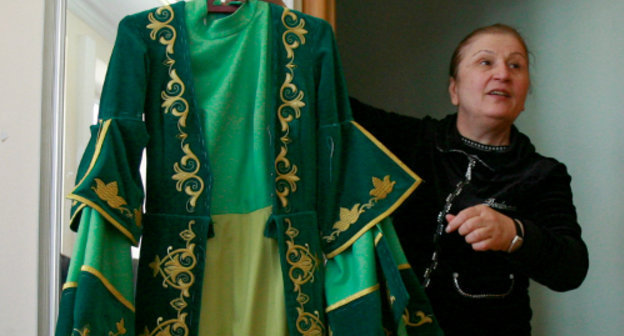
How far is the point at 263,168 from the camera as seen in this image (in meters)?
1.07

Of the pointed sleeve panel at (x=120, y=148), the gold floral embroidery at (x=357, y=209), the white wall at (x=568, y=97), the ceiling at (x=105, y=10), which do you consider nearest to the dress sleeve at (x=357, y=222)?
the gold floral embroidery at (x=357, y=209)

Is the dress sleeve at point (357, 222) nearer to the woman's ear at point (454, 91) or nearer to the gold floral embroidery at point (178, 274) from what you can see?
the gold floral embroidery at point (178, 274)

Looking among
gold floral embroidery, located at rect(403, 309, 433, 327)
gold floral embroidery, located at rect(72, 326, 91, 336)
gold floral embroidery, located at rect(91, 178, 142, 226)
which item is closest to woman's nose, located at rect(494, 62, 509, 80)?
gold floral embroidery, located at rect(403, 309, 433, 327)

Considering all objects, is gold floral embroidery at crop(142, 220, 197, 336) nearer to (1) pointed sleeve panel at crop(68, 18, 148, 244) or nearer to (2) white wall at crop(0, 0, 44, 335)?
(1) pointed sleeve panel at crop(68, 18, 148, 244)

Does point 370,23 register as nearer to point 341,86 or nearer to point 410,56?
point 410,56

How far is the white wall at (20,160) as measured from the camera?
105 centimetres

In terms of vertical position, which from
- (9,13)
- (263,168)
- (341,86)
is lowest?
(263,168)

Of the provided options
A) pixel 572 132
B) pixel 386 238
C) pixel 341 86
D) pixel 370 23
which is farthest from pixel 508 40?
pixel 370 23

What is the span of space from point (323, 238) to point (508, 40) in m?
0.69

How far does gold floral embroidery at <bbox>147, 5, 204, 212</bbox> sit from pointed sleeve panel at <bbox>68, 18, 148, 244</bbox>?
0.04 meters

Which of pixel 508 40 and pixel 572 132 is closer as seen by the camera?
pixel 508 40

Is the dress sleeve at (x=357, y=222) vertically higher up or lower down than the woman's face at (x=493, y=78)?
lower down

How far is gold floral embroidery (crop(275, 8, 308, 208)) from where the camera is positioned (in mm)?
1060

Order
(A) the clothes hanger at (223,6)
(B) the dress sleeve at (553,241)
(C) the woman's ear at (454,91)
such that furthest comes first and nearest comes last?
(C) the woman's ear at (454,91) → (B) the dress sleeve at (553,241) → (A) the clothes hanger at (223,6)
